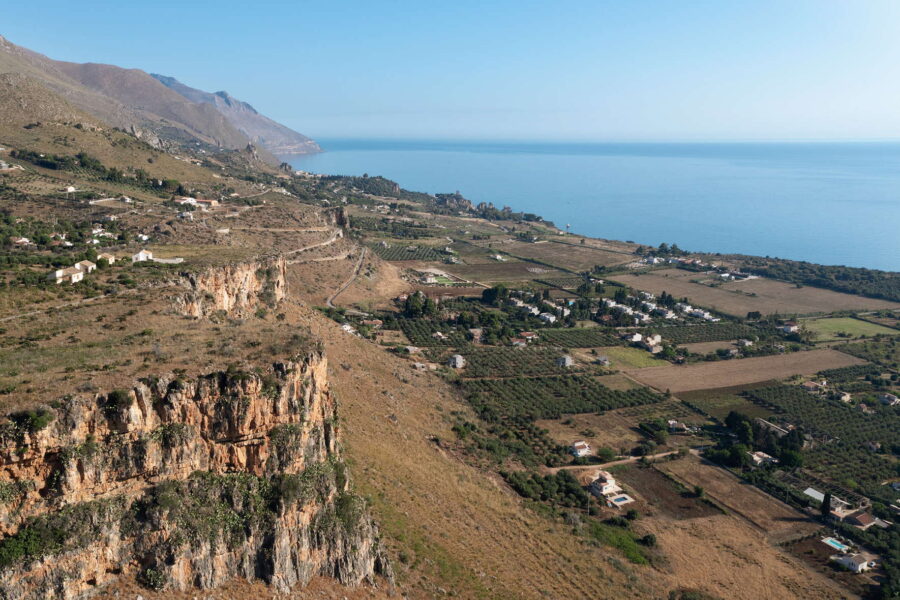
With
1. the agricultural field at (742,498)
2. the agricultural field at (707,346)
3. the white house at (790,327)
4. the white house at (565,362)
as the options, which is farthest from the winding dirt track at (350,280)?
the white house at (790,327)

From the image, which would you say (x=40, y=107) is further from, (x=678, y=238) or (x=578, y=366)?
(x=678, y=238)

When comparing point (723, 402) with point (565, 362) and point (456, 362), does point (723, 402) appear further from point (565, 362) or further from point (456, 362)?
point (456, 362)

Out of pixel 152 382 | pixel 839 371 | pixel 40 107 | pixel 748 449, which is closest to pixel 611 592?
pixel 152 382

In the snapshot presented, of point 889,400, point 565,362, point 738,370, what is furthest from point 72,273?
point 889,400

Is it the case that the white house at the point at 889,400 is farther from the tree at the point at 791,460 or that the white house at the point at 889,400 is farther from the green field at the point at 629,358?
the green field at the point at 629,358

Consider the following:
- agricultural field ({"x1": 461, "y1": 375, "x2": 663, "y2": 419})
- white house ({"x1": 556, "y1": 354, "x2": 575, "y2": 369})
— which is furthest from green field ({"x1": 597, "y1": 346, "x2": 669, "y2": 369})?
agricultural field ({"x1": 461, "y1": 375, "x2": 663, "y2": 419})
